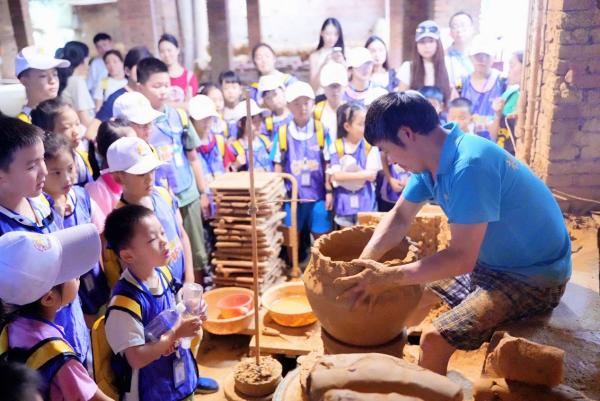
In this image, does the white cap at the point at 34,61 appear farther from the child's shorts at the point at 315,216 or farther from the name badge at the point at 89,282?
the child's shorts at the point at 315,216

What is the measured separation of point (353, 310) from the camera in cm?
240

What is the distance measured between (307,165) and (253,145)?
2.40ft

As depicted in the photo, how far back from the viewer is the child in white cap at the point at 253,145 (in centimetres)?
588

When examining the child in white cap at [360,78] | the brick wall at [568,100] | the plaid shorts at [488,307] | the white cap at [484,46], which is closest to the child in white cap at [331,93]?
the child in white cap at [360,78]

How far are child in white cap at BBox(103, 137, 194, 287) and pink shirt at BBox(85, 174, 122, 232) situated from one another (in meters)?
0.26

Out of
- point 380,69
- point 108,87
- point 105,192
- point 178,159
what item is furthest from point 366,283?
point 108,87

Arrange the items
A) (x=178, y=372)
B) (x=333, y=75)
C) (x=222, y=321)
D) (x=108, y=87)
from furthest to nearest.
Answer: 1. (x=108, y=87)
2. (x=333, y=75)
3. (x=222, y=321)
4. (x=178, y=372)

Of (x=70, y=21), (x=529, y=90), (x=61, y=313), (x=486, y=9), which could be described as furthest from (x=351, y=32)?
(x=61, y=313)

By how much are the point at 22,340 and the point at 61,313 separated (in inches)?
24.8

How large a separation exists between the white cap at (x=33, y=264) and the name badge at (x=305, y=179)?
360cm

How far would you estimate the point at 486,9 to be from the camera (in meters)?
10.6

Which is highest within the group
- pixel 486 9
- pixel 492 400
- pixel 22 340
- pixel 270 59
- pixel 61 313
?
pixel 486 9

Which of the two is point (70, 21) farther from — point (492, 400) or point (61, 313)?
point (492, 400)

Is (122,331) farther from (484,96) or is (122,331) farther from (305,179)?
(484,96)
